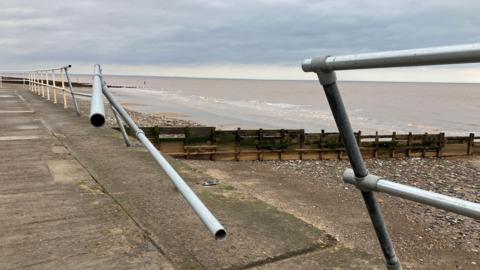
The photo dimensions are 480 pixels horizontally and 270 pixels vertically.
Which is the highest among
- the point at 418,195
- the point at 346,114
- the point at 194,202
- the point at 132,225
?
the point at 346,114

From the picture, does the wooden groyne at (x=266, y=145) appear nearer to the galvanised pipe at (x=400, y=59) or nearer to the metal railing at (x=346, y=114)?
the metal railing at (x=346, y=114)

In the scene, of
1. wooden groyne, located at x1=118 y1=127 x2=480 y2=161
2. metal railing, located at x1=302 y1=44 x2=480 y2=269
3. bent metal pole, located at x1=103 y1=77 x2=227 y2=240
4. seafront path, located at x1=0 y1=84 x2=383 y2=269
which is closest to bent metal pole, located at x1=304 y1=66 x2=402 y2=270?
metal railing, located at x1=302 y1=44 x2=480 y2=269

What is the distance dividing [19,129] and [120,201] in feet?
16.3

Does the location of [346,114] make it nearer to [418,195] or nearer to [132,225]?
[418,195]

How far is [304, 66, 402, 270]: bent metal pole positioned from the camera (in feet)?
4.78

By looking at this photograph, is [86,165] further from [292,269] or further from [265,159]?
[265,159]

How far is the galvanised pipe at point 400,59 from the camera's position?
3.30ft

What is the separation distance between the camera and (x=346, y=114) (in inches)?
58.3

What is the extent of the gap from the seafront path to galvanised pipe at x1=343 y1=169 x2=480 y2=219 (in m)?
1.27

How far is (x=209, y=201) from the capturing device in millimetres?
3887

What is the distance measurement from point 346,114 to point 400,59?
0.34 metres

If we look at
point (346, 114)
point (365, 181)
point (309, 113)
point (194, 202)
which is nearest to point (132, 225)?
point (194, 202)

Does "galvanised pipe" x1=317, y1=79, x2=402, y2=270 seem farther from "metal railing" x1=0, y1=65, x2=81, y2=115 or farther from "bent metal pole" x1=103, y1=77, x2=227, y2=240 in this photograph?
"metal railing" x1=0, y1=65, x2=81, y2=115

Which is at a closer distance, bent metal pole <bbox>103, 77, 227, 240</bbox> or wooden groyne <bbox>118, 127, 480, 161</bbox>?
bent metal pole <bbox>103, 77, 227, 240</bbox>
